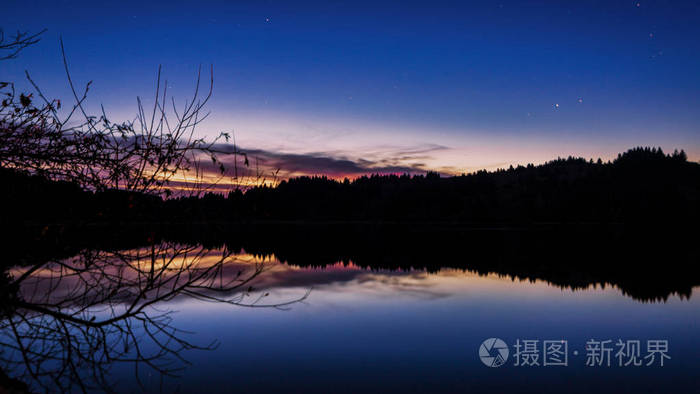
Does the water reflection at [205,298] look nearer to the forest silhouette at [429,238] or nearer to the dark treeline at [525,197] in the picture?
the forest silhouette at [429,238]

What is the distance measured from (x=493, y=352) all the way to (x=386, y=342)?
8.22 ft

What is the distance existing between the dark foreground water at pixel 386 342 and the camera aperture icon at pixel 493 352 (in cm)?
9

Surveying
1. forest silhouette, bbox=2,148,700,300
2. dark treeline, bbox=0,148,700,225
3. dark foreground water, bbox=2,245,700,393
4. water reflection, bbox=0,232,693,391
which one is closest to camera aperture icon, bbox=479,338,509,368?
dark foreground water, bbox=2,245,700,393

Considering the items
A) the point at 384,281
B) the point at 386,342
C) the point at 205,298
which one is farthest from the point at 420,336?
the point at 384,281

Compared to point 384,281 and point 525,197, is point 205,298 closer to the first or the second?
point 384,281

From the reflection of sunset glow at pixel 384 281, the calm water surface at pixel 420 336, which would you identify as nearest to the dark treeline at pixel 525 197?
the reflection of sunset glow at pixel 384 281

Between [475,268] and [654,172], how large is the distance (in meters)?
135

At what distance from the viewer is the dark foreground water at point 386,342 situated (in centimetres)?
760

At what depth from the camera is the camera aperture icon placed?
910 cm

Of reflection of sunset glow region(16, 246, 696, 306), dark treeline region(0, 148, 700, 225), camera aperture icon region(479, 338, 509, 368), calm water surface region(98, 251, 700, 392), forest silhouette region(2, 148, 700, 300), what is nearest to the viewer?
forest silhouette region(2, 148, 700, 300)

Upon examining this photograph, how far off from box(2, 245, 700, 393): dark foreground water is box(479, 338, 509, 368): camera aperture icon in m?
0.09

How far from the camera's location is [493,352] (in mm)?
9914

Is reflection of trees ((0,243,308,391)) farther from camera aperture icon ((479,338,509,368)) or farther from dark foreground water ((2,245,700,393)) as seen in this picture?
camera aperture icon ((479,338,509,368))

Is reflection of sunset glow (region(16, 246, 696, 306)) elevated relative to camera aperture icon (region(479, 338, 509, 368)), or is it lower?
lower
